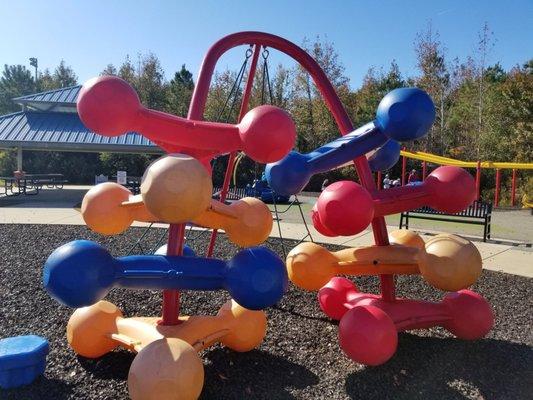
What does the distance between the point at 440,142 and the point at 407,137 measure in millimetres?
28280

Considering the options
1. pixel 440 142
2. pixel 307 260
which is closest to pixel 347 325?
pixel 307 260

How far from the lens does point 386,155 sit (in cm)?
448

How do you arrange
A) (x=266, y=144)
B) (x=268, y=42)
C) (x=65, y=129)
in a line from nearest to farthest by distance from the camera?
1. (x=266, y=144)
2. (x=268, y=42)
3. (x=65, y=129)

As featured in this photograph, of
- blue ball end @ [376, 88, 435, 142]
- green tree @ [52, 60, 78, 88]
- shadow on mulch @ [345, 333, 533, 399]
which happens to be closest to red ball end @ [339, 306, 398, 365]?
shadow on mulch @ [345, 333, 533, 399]

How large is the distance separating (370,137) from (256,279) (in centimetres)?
160

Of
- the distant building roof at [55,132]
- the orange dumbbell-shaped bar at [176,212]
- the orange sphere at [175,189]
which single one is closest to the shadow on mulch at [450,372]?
the orange dumbbell-shaped bar at [176,212]

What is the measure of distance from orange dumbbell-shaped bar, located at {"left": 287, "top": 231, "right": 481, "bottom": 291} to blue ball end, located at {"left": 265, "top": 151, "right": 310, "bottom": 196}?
2.02 feet

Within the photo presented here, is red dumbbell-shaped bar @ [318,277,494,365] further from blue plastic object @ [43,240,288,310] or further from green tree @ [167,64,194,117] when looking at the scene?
green tree @ [167,64,194,117]

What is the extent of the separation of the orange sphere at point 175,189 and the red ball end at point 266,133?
41 centimetres

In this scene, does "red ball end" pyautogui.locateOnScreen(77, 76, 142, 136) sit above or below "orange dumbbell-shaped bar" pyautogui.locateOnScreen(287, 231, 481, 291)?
above

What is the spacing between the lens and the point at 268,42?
13.5ft

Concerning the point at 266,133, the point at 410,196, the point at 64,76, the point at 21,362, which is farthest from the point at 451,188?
the point at 64,76

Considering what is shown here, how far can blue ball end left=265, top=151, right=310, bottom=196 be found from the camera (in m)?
3.98

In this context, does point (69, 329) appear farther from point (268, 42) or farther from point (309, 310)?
point (268, 42)
